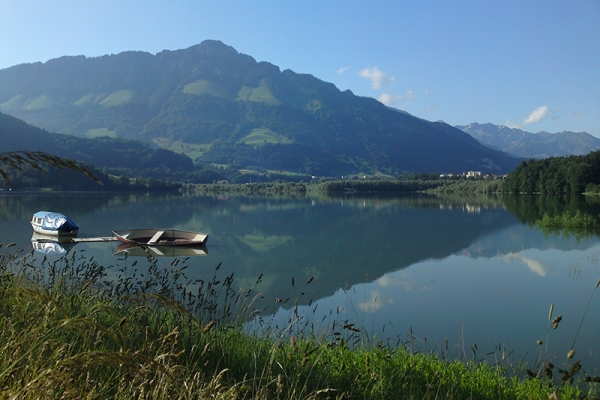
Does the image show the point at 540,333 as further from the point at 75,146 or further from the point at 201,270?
the point at 75,146

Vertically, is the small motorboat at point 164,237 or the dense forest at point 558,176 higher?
the dense forest at point 558,176

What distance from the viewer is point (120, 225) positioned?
3180 centimetres

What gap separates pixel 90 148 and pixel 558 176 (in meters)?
132

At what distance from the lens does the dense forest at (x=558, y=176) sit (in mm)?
70625

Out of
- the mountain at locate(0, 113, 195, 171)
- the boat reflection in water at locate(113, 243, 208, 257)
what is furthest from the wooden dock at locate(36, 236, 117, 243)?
the mountain at locate(0, 113, 195, 171)

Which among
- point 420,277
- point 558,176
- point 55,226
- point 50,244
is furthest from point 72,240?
point 558,176

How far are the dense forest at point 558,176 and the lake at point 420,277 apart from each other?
44865mm

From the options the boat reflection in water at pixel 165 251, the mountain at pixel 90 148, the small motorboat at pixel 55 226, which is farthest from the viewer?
the mountain at pixel 90 148

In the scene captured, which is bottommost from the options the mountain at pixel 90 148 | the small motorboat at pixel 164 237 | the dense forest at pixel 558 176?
the small motorboat at pixel 164 237

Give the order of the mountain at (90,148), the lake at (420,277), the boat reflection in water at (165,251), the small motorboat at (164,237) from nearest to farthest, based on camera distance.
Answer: the lake at (420,277), the boat reflection in water at (165,251), the small motorboat at (164,237), the mountain at (90,148)

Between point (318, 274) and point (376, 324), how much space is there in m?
6.48

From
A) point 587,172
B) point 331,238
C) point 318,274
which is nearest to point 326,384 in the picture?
point 318,274

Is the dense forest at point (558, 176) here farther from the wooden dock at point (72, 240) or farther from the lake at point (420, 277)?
the wooden dock at point (72, 240)

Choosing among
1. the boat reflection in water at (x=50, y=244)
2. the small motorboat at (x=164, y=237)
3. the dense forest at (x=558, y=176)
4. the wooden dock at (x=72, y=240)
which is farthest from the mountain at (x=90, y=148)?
the dense forest at (x=558, y=176)
